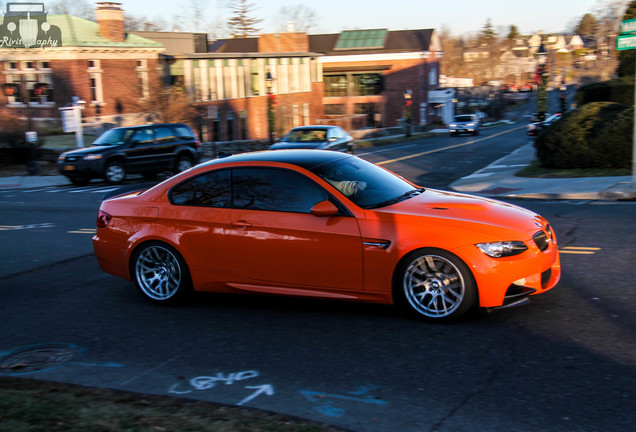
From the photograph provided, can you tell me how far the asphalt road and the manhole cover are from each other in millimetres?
19

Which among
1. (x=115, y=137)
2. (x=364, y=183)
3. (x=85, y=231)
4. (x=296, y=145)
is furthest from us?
(x=115, y=137)

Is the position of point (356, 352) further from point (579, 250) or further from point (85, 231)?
point (85, 231)

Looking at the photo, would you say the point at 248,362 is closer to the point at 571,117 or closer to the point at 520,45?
the point at 571,117

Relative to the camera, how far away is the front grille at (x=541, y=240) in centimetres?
581

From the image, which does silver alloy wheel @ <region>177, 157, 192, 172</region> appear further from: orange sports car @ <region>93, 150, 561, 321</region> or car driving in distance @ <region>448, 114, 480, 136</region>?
car driving in distance @ <region>448, 114, 480, 136</region>

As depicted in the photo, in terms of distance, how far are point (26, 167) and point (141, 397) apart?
1020 inches

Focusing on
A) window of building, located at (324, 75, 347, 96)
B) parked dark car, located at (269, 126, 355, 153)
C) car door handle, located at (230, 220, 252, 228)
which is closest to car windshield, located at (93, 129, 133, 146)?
parked dark car, located at (269, 126, 355, 153)

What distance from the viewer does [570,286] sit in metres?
6.79

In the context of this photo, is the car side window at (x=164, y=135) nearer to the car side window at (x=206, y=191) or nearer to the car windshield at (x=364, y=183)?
the car side window at (x=206, y=191)

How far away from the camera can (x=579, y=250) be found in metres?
8.51

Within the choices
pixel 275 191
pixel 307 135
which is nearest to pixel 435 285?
pixel 275 191

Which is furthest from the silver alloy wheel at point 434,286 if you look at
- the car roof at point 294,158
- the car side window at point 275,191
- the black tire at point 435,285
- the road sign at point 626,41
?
the road sign at point 626,41

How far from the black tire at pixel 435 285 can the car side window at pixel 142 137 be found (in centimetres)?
1754

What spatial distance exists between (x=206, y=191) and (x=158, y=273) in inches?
41.3
